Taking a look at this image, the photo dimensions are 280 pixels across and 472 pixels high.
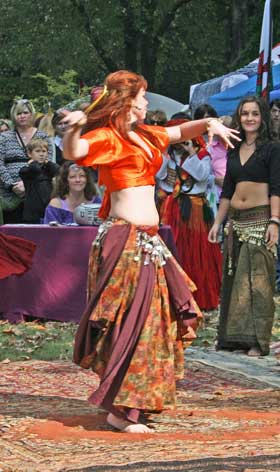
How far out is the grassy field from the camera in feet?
28.9

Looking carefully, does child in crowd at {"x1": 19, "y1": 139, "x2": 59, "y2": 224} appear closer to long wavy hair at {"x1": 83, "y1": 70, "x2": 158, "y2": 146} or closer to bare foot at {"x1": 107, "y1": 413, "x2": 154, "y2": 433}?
long wavy hair at {"x1": 83, "y1": 70, "x2": 158, "y2": 146}

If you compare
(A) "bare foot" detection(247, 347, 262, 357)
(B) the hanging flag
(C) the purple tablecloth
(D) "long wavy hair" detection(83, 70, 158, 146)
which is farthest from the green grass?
(B) the hanging flag

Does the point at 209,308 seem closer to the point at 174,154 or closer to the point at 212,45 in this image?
the point at 174,154

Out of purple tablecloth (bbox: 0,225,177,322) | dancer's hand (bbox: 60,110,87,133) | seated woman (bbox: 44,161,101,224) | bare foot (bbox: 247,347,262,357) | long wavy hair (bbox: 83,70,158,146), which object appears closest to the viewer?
dancer's hand (bbox: 60,110,87,133)

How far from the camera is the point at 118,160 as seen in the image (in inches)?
238

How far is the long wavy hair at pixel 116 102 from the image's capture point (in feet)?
20.1

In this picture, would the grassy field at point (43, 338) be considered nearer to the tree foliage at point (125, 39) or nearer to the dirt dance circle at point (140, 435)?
the dirt dance circle at point (140, 435)

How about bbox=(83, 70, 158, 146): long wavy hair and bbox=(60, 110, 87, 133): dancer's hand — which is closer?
bbox=(60, 110, 87, 133): dancer's hand

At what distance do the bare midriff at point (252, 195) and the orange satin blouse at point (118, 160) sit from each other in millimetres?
2524

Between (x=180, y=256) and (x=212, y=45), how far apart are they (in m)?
25.8

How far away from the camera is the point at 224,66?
3791 cm

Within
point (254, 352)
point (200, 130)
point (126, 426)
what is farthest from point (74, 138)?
point (254, 352)

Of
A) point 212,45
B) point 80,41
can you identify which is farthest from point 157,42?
point 212,45

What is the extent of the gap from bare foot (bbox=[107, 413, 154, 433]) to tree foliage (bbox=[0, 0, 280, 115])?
21654 mm
